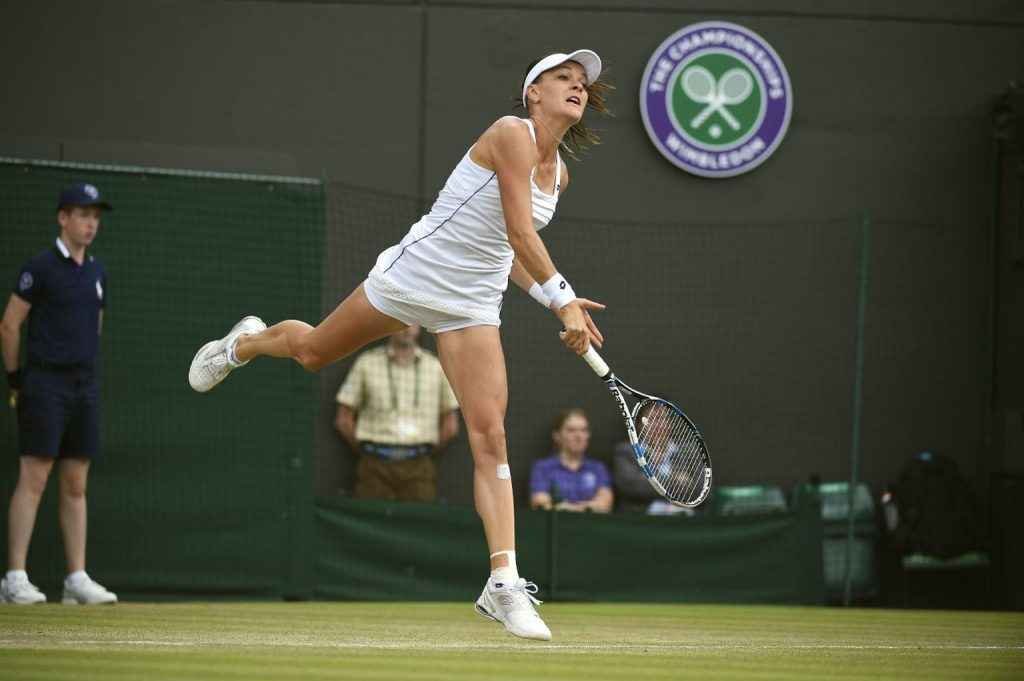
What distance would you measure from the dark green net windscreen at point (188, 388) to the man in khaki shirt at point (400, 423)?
919 millimetres

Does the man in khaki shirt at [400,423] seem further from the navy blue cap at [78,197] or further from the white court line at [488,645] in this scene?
the white court line at [488,645]

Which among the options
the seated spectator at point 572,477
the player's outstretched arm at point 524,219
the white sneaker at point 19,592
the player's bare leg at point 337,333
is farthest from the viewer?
the seated spectator at point 572,477

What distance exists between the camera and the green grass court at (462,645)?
16.0ft

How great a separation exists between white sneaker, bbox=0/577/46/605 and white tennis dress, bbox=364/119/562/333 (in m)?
3.06

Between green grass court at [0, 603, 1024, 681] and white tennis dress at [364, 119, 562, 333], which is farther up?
white tennis dress at [364, 119, 562, 333]

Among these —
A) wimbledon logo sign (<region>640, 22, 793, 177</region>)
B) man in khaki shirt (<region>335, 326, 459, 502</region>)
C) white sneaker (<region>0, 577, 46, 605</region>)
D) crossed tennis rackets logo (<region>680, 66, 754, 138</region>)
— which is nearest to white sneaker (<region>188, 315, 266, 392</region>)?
white sneaker (<region>0, 577, 46, 605</region>)

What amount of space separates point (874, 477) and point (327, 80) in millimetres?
4696

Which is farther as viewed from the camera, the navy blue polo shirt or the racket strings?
the navy blue polo shirt


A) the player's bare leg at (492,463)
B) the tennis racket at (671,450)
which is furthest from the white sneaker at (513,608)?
the tennis racket at (671,450)

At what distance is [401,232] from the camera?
10320 mm

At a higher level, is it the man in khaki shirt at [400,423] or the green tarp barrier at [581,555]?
the man in khaki shirt at [400,423]

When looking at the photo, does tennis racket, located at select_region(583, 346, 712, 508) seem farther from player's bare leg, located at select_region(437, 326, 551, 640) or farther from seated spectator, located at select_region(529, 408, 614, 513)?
seated spectator, located at select_region(529, 408, 614, 513)

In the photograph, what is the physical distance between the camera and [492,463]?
224 inches

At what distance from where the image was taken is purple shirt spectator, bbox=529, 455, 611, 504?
10031 mm
